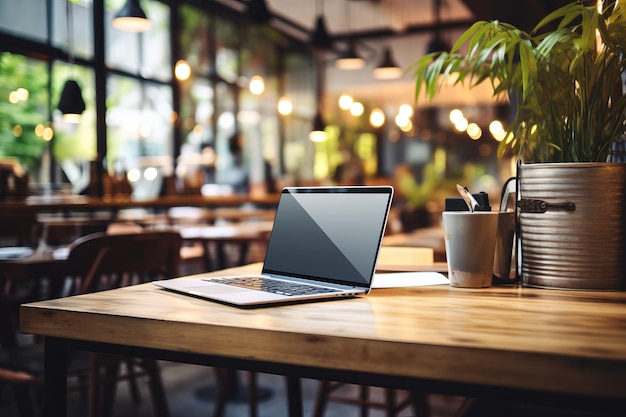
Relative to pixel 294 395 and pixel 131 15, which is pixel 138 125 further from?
pixel 294 395

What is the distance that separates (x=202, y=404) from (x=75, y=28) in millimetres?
4943

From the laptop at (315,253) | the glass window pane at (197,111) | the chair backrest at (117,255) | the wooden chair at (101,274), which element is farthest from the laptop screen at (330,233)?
the glass window pane at (197,111)

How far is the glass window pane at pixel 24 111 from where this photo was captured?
578 cm

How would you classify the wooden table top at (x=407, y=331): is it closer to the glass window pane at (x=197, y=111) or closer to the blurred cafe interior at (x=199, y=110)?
the blurred cafe interior at (x=199, y=110)

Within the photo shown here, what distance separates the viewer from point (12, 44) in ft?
19.1

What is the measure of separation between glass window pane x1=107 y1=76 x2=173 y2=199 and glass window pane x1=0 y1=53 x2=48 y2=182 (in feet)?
2.85

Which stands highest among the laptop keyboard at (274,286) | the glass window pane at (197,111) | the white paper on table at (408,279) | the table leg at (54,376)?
the glass window pane at (197,111)

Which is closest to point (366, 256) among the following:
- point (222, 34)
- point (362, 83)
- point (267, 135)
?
point (222, 34)

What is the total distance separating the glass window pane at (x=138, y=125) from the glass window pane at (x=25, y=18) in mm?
1100

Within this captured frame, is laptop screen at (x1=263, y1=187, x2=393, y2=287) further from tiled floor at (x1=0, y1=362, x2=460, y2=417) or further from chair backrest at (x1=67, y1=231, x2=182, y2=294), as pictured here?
tiled floor at (x1=0, y1=362, x2=460, y2=417)

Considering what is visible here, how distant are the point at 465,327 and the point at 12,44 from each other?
6.15 m

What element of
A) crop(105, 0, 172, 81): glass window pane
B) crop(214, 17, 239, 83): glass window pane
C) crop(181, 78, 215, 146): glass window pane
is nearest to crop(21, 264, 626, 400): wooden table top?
crop(105, 0, 172, 81): glass window pane

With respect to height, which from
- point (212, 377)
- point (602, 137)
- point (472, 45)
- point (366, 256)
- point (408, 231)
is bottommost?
point (212, 377)

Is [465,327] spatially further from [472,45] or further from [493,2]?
[493,2]
